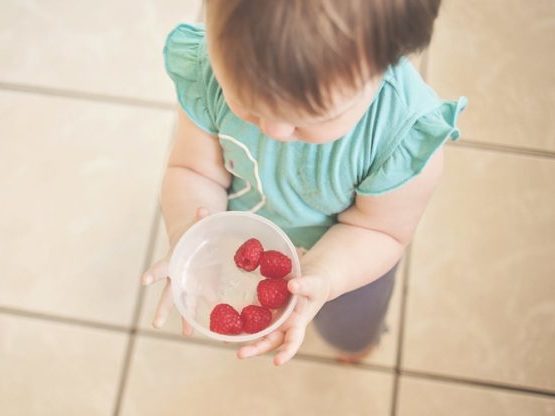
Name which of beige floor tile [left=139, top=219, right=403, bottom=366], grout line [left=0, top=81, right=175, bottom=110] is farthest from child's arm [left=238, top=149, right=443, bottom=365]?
grout line [left=0, top=81, right=175, bottom=110]

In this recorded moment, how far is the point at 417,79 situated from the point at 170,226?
0.98 ft

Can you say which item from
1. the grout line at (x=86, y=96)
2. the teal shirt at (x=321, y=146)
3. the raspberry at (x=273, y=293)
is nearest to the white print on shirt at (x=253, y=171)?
the teal shirt at (x=321, y=146)

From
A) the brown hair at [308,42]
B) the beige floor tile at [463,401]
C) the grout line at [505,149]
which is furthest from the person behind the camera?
the grout line at [505,149]

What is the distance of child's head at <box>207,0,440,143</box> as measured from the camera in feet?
1.19

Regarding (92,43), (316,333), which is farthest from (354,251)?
(92,43)

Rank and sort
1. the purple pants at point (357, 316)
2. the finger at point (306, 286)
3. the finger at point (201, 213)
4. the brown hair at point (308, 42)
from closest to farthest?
the brown hair at point (308, 42) < the finger at point (306, 286) < the finger at point (201, 213) < the purple pants at point (357, 316)

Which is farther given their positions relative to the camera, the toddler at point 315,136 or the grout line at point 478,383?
the grout line at point 478,383

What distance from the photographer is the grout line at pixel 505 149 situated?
3.36ft

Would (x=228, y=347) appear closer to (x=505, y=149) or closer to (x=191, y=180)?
(x=191, y=180)

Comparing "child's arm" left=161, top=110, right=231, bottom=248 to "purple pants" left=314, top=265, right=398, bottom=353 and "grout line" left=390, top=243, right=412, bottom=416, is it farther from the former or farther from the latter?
"grout line" left=390, top=243, right=412, bottom=416

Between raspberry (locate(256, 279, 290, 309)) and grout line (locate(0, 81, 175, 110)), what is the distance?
0.59 m

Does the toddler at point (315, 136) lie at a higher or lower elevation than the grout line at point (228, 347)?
higher

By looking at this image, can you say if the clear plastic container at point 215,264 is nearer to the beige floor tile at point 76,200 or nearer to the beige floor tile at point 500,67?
the beige floor tile at point 76,200

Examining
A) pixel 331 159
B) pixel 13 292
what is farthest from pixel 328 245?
pixel 13 292
